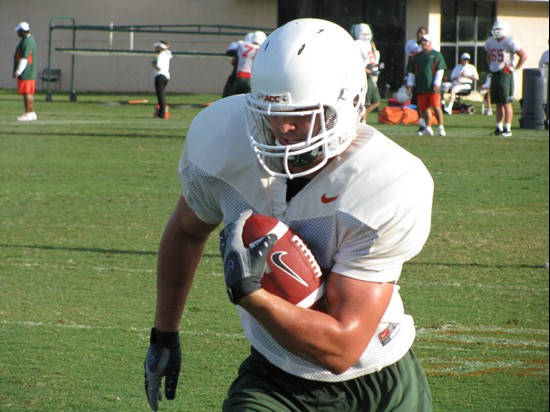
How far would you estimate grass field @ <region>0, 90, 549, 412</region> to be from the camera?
4.72 meters

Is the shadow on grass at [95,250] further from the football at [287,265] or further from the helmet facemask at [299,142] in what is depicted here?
the football at [287,265]

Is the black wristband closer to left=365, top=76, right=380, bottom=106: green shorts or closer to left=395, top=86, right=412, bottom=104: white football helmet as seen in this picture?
left=365, top=76, right=380, bottom=106: green shorts

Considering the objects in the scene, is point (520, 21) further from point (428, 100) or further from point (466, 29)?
point (428, 100)

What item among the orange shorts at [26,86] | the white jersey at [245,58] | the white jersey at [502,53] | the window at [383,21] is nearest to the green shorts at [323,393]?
the white jersey at [245,58]

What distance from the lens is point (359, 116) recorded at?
300 centimetres

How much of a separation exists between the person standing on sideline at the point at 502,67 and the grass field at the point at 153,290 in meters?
3.36

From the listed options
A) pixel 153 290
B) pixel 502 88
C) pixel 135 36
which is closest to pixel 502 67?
pixel 502 88

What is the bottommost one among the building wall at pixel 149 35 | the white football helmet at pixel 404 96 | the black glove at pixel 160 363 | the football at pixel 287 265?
the black glove at pixel 160 363

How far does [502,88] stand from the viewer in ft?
53.8

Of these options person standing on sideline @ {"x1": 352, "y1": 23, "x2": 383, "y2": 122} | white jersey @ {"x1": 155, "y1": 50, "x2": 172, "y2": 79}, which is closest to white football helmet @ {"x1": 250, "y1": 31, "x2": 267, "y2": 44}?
person standing on sideline @ {"x1": 352, "y1": 23, "x2": 383, "y2": 122}

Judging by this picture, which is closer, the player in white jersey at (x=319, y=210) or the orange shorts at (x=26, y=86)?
the player in white jersey at (x=319, y=210)

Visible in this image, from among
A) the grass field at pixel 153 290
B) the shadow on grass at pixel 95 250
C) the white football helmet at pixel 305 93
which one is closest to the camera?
the white football helmet at pixel 305 93

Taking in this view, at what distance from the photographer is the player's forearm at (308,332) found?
102 inches

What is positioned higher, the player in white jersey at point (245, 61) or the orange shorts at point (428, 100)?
the player in white jersey at point (245, 61)
